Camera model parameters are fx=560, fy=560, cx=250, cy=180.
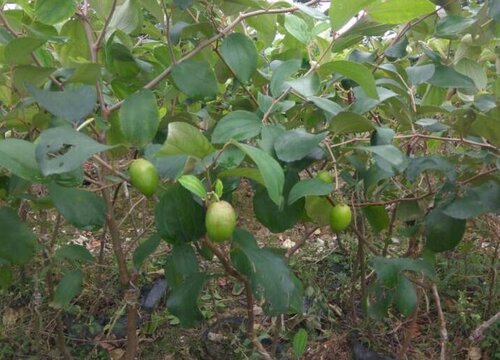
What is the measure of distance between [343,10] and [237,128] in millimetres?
273

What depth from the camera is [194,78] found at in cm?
101

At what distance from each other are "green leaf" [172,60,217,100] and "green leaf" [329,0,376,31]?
0.24 metres

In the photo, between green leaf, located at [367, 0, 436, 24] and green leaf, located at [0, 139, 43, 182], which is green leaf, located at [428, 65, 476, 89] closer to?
green leaf, located at [367, 0, 436, 24]

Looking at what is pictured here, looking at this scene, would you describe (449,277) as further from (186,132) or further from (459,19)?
(186,132)

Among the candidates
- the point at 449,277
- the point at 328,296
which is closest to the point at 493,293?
the point at 449,277

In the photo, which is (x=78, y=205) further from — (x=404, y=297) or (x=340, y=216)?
(x=404, y=297)

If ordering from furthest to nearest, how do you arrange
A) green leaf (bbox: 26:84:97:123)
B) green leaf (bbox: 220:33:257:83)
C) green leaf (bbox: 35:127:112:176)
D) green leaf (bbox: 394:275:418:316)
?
green leaf (bbox: 394:275:418:316) → green leaf (bbox: 220:33:257:83) → green leaf (bbox: 26:84:97:123) → green leaf (bbox: 35:127:112:176)

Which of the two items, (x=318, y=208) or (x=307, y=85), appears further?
(x=318, y=208)

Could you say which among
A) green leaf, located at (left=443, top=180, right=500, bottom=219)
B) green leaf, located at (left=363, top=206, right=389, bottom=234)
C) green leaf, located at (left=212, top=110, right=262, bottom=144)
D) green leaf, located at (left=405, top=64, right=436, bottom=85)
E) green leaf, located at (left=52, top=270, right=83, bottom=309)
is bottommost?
green leaf, located at (left=363, top=206, right=389, bottom=234)

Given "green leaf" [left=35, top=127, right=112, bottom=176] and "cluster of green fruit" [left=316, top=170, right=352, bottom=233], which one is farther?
"cluster of green fruit" [left=316, top=170, right=352, bottom=233]

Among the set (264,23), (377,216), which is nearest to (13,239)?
(264,23)

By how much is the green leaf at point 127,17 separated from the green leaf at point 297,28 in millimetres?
311

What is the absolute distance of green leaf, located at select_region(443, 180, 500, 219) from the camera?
1086mm

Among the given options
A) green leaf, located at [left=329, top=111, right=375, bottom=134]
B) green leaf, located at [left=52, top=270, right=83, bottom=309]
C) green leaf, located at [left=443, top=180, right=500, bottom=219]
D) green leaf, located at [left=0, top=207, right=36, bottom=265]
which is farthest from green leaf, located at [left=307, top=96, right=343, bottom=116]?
green leaf, located at [left=52, top=270, right=83, bottom=309]
